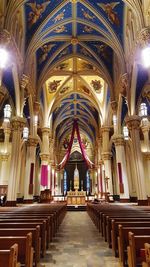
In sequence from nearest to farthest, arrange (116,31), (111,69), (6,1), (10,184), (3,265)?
(3,265) < (6,1) < (10,184) < (116,31) < (111,69)

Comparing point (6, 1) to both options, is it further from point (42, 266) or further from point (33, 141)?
point (42, 266)

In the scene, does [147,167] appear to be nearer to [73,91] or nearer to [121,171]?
[121,171]

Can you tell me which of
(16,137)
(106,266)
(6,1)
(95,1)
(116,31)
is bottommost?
(106,266)

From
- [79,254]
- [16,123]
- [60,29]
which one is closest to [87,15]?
[60,29]

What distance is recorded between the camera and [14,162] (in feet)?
37.7

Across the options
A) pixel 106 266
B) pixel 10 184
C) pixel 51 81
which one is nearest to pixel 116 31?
pixel 51 81

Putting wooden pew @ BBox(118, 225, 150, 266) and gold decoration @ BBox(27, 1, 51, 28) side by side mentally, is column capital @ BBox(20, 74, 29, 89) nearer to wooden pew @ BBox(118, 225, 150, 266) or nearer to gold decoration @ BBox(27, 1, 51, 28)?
gold decoration @ BBox(27, 1, 51, 28)

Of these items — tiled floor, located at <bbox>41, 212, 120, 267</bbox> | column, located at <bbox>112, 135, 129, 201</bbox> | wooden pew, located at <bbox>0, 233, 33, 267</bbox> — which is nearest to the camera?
wooden pew, located at <bbox>0, 233, 33, 267</bbox>

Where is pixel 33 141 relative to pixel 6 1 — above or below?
below

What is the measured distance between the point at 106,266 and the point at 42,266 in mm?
1088

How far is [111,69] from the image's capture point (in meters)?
17.2

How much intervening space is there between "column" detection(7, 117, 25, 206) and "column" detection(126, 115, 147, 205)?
22.1ft

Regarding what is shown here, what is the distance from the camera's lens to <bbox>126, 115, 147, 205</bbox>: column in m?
11.1

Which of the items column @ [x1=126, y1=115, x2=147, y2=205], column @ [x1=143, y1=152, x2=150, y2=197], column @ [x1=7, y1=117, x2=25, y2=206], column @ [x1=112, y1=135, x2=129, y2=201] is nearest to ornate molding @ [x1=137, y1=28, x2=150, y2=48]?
column @ [x1=126, y1=115, x2=147, y2=205]
